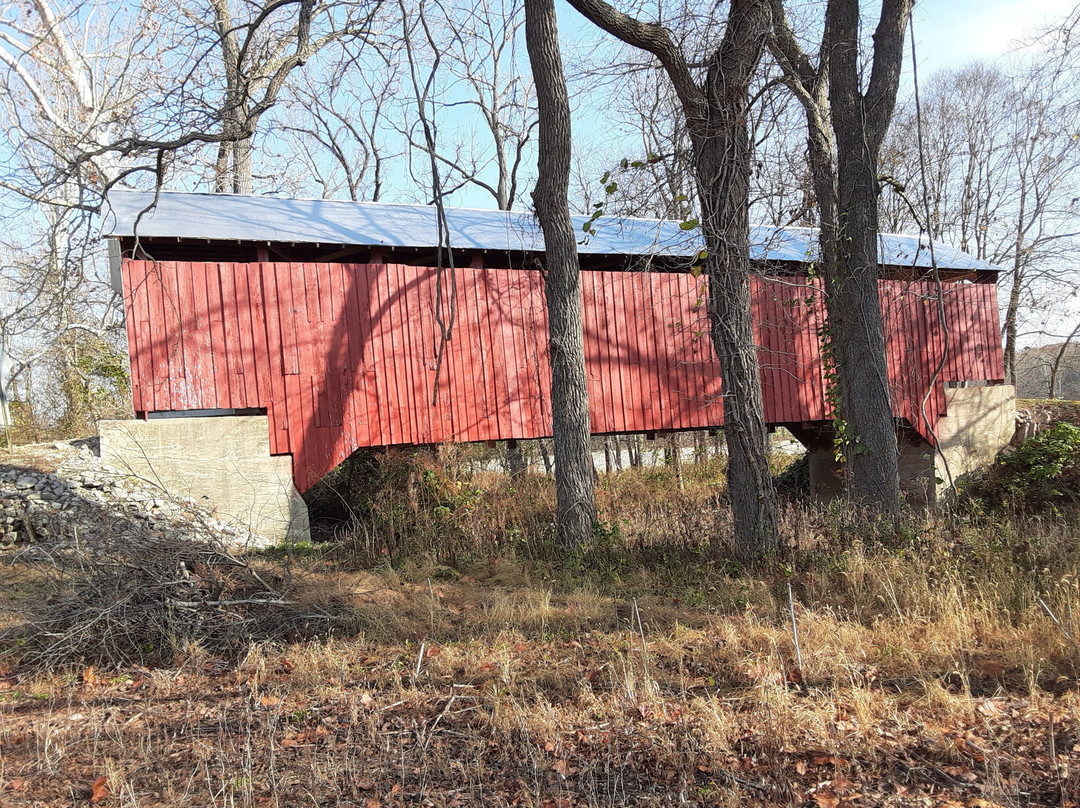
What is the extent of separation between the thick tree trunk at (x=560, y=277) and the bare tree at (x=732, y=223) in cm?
114

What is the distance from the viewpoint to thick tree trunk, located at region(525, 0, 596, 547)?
773 centimetres

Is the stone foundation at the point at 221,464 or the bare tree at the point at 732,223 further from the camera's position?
the stone foundation at the point at 221,464

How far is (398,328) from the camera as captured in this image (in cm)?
1058

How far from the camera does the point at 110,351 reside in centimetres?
1644

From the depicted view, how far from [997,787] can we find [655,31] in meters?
6.05

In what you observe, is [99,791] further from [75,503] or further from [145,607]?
[75,503]

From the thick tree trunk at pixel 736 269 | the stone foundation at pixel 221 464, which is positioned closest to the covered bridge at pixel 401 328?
the stone foundation at pixel 221 464

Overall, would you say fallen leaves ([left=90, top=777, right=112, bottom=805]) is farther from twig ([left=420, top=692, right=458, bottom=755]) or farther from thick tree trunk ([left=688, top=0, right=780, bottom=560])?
thick tree trunk ([left=688, top=0, right=780, bottom=560])

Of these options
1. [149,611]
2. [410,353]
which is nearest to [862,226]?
[410,353]

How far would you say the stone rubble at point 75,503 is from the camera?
28.4 ft

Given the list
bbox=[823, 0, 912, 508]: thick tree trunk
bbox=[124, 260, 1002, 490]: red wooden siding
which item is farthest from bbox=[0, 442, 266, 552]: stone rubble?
bbox=[823, 0, 912, 508]: thick tree trunk

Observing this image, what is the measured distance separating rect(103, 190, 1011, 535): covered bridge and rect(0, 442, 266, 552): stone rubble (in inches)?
39.7

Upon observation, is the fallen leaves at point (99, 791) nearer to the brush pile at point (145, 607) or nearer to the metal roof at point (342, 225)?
the brush pile at point (145, 607)

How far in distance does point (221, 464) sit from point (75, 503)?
167 centimetres
